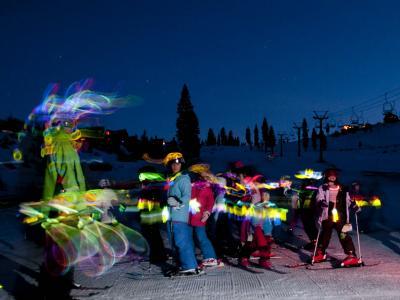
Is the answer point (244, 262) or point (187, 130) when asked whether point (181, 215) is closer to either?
point (244, 262)

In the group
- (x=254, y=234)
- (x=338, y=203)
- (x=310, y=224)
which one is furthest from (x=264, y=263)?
(x=310, y=224)

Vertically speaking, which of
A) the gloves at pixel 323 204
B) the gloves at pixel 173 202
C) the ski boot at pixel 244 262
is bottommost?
the ski boot at pixel 244 262

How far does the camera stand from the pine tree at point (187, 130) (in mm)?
86081

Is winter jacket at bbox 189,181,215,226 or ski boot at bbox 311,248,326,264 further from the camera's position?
ski boot at bbox 311,248,326,264

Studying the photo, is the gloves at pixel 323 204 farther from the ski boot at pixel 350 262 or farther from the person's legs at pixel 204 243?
the person's legs at pixel 204 243

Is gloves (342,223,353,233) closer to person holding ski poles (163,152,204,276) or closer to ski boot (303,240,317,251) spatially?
ski boot (303,240,317,251)

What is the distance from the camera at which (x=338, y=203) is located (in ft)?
23.3

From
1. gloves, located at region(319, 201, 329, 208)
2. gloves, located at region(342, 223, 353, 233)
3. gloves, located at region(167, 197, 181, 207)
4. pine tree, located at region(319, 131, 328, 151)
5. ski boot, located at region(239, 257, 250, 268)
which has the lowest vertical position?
ski boot, located at region(239, 257, 250, 268)

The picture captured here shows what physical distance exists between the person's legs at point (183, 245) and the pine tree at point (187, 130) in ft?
→ 256

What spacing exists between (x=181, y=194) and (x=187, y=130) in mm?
80057

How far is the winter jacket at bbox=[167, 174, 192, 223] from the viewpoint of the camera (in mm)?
6535

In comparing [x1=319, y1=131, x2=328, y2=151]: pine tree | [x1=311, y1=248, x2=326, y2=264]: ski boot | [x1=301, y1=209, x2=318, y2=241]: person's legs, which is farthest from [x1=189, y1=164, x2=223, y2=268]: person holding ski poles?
[x1=319, y1=131, x2=328, y2=151]: pine tree

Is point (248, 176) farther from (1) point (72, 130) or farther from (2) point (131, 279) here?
(1) point (72, 130)

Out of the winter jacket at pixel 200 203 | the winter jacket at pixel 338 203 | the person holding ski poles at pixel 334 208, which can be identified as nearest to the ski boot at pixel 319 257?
the person holding ski poles at pixel 334 208
